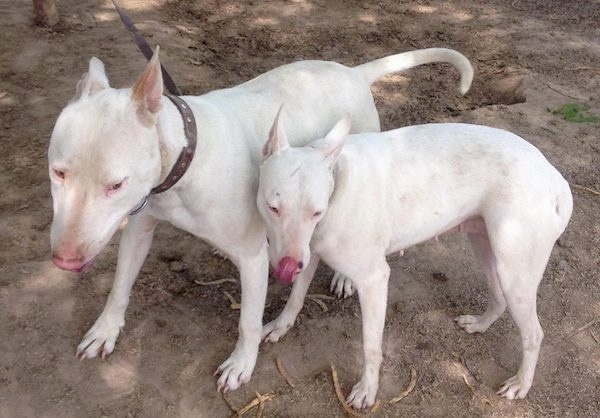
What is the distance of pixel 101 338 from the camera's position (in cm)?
326

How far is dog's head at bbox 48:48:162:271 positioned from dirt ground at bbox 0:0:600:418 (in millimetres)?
1169

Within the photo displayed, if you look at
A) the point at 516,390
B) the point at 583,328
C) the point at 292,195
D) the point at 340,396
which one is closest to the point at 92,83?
the point at 292,195

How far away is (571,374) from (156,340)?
2161mm

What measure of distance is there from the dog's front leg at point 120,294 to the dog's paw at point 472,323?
1.74m

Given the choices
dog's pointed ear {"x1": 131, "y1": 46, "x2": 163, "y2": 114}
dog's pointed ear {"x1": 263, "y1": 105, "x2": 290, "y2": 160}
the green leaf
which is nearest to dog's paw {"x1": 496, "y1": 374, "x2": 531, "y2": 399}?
dog's pointed ear {"x1": 263, "y1": 105, "x2": 290, "y2": 160}

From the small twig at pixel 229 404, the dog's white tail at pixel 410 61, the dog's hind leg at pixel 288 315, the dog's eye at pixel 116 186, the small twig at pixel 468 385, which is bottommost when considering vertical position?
the small twig at pixel 468 385

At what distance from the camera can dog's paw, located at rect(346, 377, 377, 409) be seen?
313 centimetres

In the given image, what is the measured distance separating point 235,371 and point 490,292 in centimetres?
143

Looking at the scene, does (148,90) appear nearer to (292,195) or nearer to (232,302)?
(292,195)

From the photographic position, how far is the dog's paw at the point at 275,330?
3.44 metres

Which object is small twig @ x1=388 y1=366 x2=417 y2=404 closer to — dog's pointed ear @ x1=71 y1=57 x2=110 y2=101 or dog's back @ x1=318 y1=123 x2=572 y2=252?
dog's back @ x1=318 y1=123 x2=572 y2=252

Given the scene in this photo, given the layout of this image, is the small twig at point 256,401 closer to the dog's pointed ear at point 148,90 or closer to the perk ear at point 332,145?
the perk ear at point 332,145

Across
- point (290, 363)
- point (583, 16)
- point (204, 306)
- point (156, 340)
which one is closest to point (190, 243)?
point (204, 306)

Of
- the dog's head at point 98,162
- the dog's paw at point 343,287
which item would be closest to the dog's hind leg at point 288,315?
the dog's paw at point 343,287
